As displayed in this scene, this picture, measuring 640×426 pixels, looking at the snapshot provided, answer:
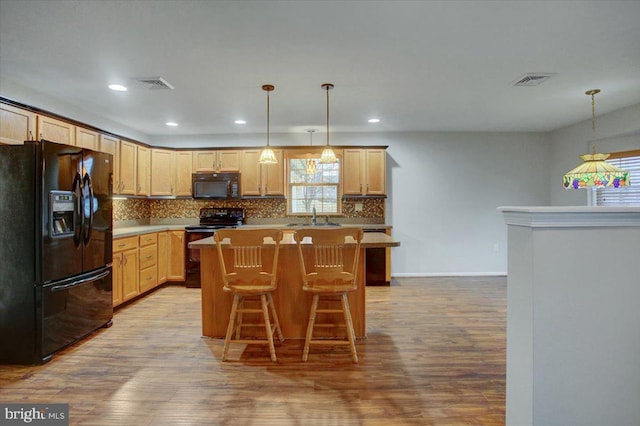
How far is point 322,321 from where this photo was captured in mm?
2916

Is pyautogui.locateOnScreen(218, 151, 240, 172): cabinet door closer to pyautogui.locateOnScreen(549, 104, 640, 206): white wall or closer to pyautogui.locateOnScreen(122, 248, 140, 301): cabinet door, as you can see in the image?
pyautogui.locateOnScreen(122, 248, 140, 301): cabinet door

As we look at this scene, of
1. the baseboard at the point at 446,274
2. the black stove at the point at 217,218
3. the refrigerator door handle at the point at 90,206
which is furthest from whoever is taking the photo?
the baseboard at the point at 446,274

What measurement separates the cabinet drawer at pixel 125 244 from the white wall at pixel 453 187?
276 cm

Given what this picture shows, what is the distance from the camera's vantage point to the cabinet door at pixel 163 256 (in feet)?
15.6

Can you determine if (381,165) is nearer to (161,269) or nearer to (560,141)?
(560,141)

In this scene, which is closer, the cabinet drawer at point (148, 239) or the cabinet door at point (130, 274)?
the cabinet door at point (130, 274)

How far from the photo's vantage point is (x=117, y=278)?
12.3 ft

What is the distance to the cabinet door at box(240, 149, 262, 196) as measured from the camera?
524cm

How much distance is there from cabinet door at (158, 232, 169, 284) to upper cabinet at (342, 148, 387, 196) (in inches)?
115

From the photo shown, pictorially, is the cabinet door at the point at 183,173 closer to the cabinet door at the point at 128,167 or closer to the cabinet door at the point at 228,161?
the cabinet door at the point at 228,161

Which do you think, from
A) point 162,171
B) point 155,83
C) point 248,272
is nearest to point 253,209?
point 162,171

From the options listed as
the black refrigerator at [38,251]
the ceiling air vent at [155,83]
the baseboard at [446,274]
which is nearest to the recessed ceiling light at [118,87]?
the ceiling air vent at [155,83]

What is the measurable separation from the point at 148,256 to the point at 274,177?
2151 millimetres

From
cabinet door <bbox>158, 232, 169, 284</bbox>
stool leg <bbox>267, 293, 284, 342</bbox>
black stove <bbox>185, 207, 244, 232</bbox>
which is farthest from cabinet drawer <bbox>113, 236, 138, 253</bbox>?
stool leg <bbox>267, 293, 284, 342</bbox>
